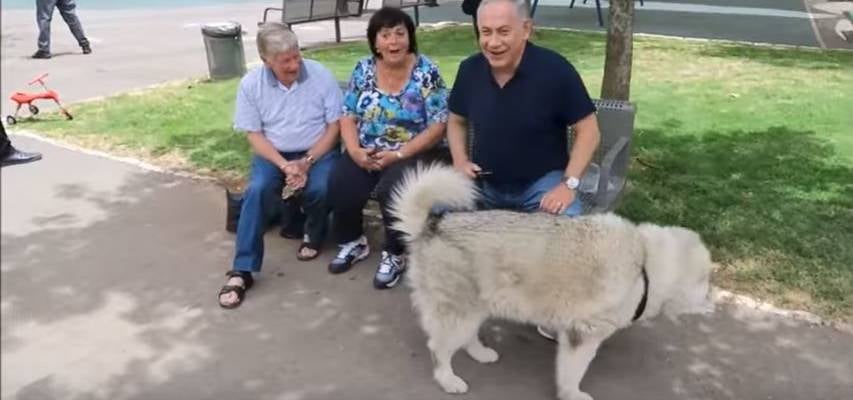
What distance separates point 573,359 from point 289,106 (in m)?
2.12

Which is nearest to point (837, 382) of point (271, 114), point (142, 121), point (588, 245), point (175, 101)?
point (588, 245)

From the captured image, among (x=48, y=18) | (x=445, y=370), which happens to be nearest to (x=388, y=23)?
(x=445, y=370)

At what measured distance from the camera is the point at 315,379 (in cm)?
321

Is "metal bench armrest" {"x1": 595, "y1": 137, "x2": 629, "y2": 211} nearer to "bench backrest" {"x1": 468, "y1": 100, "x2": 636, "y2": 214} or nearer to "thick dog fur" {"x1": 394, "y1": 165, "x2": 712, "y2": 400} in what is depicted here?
"bench backrest" {"x1": 468, "y1": 100, "x2": 636, "y2": 214}

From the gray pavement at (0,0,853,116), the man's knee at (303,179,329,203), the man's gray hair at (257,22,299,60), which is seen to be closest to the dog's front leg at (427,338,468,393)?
the man's knee at (303,179,329,203)

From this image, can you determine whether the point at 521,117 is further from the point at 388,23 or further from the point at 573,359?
the point at 573,359

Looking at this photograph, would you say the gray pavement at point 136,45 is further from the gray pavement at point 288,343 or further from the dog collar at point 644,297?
the dog collar at point 644,297

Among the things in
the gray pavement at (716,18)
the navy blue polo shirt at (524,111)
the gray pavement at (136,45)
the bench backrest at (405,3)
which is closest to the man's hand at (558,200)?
the navy blue polo shirt at (524,111)

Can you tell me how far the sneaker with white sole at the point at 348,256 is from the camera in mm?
4152

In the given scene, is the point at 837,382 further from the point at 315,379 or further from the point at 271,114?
the point at 271,114

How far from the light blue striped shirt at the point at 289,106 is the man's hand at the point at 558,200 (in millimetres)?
1417

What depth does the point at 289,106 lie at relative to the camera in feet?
13.8

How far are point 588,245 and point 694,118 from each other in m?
4.53

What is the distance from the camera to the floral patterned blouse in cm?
400
